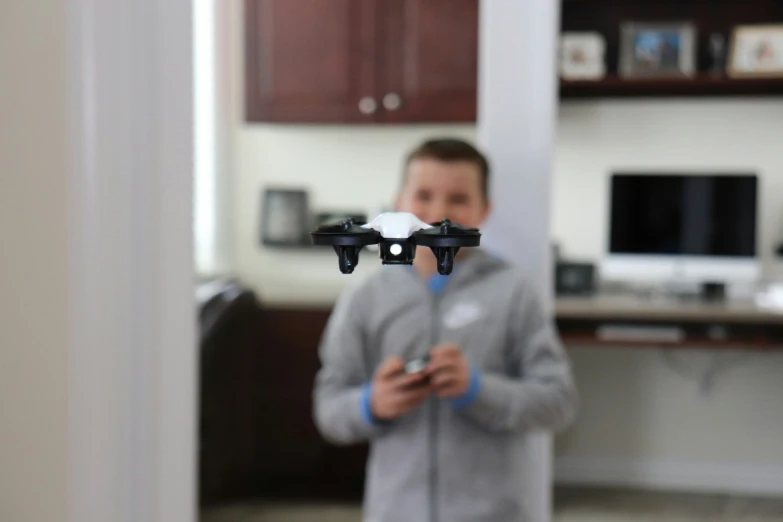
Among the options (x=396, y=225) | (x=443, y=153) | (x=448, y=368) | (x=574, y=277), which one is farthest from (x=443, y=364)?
(x=574, y=277)

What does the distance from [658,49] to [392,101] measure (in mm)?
700

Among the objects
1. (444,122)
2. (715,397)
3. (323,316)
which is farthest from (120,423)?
(715,397)

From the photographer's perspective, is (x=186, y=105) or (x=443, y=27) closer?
(x=186, y=105)

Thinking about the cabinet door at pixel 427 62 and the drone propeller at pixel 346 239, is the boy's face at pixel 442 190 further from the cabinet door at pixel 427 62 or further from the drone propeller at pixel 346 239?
the cabinet door at pixel 427 62

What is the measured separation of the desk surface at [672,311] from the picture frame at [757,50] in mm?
568

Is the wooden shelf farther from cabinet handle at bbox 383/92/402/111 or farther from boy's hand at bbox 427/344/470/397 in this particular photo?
boy's hand at bbox 427/344/470/397

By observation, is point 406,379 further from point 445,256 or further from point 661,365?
point 661,365

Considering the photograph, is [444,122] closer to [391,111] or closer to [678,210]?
[391,111]

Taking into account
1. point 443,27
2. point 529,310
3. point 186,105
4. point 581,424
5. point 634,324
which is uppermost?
point 443,27

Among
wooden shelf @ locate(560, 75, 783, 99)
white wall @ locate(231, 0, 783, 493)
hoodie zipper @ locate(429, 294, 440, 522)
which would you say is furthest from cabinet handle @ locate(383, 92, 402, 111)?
hoodie zipper @ locate(429, 294, 440, 522)

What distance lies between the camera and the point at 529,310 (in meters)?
0.84

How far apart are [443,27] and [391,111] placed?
0.72ft

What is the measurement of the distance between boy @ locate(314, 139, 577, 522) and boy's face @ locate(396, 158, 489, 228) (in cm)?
32

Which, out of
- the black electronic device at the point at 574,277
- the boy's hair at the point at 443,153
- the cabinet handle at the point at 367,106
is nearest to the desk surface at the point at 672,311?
the black electronic device at the point at 574,277
